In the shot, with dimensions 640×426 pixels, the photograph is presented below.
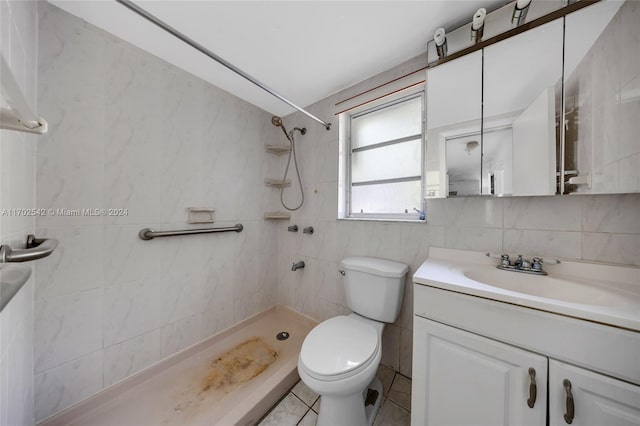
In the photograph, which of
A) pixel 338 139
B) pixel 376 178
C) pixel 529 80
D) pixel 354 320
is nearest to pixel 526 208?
pixel 529 80

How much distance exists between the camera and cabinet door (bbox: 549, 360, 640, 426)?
1.88 ft

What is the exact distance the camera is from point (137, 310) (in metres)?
1.29

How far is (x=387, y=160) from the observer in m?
1.61

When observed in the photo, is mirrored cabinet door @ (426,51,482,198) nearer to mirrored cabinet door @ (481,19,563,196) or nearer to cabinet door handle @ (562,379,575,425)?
mirrored cabinet door @ (481,19,563,196)

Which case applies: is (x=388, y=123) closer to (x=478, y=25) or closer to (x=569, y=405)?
(x=478, y=25)

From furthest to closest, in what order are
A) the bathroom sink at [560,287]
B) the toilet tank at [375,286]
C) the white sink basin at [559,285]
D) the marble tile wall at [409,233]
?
the toilet tank at [375,286]
the marble tile wall at [409,233]
the bathroom sink at [560,287]
the white sink basin at [559,285]

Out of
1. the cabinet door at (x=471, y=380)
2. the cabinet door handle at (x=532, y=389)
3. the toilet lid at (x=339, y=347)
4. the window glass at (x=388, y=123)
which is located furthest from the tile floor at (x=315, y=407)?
the window glass at (x=388, y=123)

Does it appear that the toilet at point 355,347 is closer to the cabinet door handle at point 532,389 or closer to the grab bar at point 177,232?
the cabinet door handle at point 532,389

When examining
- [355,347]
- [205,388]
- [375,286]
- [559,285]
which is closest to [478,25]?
[559,285]

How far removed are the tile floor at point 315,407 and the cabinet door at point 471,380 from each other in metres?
0.33

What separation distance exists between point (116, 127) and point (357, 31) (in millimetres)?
1511

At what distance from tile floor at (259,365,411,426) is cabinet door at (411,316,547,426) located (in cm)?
33

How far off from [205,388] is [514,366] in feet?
5.22

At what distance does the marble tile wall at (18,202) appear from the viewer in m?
0.59
